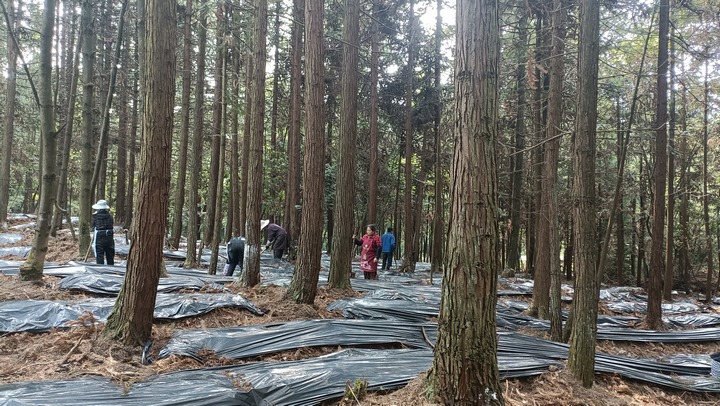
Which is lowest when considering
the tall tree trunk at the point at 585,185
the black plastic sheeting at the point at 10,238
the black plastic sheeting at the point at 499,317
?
the black plastic sheeting at the point at 499,317

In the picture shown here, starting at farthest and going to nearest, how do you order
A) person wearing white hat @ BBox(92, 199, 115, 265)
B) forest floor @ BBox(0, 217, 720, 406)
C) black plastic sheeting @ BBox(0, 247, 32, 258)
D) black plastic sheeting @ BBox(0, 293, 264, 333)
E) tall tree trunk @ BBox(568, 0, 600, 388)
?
black plastic sheeting @ BBox(0, 247, 32, 258)
person wearing white hat @ BBox(92, 199, 115, 265)
black plastic sheeting @ BBox(0, 293, 264, 333)
tall tree trunk @ BBox(568, 0, 600, 388)
forest floor @ BBox(0, 217, 720, 406)

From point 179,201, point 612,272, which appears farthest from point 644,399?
point 612,272

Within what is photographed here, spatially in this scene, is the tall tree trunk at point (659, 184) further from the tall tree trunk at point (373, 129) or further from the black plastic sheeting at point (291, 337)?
the tall tree trunk at point (373, 129)

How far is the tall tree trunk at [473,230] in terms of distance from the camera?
9.27 feet

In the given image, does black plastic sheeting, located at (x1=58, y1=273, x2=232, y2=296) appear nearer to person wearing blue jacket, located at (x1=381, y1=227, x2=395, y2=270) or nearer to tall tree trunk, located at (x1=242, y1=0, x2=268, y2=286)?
tall tree trunk, located at (x1=242, y1=0, x2=268, y2=286)

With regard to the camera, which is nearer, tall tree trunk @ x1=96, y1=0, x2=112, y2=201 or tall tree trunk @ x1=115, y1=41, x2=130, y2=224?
tall tree trunk @ x1=96, y1=0, x2=112, y2=201

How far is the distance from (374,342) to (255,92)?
5.24 meters

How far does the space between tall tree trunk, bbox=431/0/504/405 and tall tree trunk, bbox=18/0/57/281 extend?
625cm

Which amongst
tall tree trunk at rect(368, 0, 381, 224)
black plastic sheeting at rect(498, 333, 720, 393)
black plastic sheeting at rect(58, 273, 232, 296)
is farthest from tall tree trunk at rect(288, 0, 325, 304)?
tall tree trunk at rect(368, 0, 381, 224)

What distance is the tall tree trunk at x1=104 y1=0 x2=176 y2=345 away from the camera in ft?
14.1

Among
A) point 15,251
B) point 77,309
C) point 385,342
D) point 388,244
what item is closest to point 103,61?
point 15,251

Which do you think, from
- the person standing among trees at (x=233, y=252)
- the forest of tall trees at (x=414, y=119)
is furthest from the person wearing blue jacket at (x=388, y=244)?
the person standing among trees at (x=233, y=252)

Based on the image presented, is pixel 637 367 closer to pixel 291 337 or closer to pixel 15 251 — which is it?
pixel 291 337

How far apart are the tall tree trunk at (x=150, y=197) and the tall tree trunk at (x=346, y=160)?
4046mm
